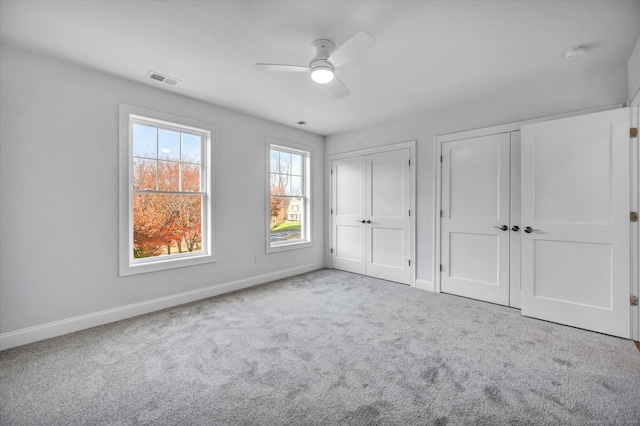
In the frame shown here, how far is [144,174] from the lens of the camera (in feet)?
10.8

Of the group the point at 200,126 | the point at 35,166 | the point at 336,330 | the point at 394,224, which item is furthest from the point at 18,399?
the point at 394,224

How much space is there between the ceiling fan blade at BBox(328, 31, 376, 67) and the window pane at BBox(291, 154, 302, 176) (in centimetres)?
285

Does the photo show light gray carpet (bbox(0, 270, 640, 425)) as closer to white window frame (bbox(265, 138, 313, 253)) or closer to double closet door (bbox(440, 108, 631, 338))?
double closet door (bbox(440, 108, 631, 338))

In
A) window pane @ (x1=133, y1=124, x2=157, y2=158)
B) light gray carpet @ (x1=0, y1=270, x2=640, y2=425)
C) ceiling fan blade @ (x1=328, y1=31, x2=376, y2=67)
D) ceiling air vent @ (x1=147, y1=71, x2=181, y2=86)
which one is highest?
ceiling air vent @ (x1=147, y1=71, x2=181, y2=86)

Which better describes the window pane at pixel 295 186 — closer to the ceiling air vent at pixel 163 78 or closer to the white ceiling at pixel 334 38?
the white ceiling at pixel 334 38

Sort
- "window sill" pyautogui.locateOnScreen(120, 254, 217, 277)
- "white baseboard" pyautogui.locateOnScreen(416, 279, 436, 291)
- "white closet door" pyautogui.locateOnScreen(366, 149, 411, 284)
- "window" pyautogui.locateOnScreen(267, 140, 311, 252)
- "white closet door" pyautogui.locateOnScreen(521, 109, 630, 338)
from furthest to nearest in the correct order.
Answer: "window" pyautogui.locateOnScreen(267, 140, 311, 252), "white closet door" pyautogui.locateOnScreen(366, 149, 411, 284), "white baseboard" pyautogui.locateOnScreen(416, 279, 436, 291), "window sill" pyautogui.locateOnScreen(120, 254, 217, 277), "white closet door" pyautogui.locateOnScreen(521, 109, 630, 338)

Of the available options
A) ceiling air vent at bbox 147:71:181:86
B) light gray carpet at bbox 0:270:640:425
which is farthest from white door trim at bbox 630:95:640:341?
ceiling air vent at bbox 147:71:181:86

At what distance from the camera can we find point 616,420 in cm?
157

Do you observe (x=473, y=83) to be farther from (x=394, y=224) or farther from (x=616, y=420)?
(x=616, y=420)

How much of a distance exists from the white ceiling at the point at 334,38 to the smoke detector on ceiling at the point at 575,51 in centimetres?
5

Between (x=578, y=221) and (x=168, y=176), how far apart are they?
448cm

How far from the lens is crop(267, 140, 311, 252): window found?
15.4 feet

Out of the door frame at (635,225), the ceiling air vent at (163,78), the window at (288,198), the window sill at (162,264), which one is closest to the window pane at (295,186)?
the window at (288,198)

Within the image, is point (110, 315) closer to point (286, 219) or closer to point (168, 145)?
point (168, 145)
